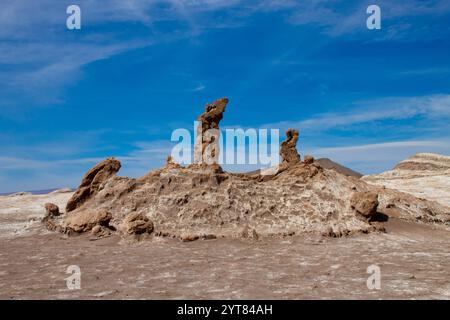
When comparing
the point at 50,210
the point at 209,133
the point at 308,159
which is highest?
the point at 209,133

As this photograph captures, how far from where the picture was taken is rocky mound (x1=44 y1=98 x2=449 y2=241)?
16.3 metres

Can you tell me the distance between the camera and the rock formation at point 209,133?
19.4 m

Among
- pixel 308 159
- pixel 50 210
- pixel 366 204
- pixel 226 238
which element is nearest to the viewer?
pixel 226 238

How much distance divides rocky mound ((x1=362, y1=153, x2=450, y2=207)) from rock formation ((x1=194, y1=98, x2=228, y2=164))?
54.6 feet

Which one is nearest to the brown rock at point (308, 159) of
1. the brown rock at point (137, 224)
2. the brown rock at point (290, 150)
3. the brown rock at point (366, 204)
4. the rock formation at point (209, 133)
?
the brown rock at point (290, 150)

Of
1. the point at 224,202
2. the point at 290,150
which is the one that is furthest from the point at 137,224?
the point at 290,150

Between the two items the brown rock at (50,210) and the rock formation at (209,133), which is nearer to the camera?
the rock formation at (209,133)

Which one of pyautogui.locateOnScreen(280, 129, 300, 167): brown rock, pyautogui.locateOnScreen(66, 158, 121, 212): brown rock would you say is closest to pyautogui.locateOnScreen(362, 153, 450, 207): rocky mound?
pyautogui.locateOnScreen(280, 129, 300, 167): brown rock

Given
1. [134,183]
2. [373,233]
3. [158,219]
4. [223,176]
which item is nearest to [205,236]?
[158,219]

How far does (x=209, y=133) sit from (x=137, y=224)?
5850 mm

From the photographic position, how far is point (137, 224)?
51.5ft

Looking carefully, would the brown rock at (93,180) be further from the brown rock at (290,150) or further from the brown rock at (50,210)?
the brown rock at (290,150)

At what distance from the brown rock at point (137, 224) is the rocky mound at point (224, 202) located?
0.04 meters

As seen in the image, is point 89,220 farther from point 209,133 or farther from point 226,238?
point 209,133
